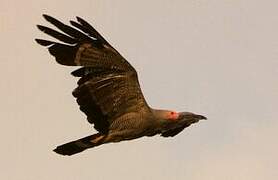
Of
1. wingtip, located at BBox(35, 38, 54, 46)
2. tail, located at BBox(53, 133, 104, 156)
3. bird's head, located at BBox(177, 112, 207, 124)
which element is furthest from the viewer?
bird's head, located at BBox(177, 112, 207, 124)

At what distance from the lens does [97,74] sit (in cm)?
3356

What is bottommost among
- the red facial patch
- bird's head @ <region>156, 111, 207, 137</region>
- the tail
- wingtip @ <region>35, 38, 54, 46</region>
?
the tail

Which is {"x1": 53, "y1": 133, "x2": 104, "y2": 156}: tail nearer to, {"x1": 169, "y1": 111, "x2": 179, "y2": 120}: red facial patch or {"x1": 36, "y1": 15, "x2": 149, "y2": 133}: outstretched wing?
{"x1": 36, "y1": 15, "x2": 149, "y2": 133}: outstretched wing

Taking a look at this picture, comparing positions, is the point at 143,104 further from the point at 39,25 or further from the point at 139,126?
the point at 39,25

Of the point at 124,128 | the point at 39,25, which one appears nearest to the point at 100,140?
the point at 124,128

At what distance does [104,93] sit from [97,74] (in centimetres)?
43

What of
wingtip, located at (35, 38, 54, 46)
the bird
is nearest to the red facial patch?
the bird

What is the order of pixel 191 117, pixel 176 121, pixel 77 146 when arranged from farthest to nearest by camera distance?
1. pixel 191 117
2. pixel 176 121
3. pixel 77 146

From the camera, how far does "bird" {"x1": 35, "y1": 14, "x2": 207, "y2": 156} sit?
3325 centimetres

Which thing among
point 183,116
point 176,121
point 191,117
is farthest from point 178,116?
point 191,117

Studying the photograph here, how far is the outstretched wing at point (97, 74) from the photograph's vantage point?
33188 millimetres

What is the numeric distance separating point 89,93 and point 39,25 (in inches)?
74.6

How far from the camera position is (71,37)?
33.2 metres

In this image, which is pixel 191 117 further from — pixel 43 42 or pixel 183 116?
pixel 43 42
